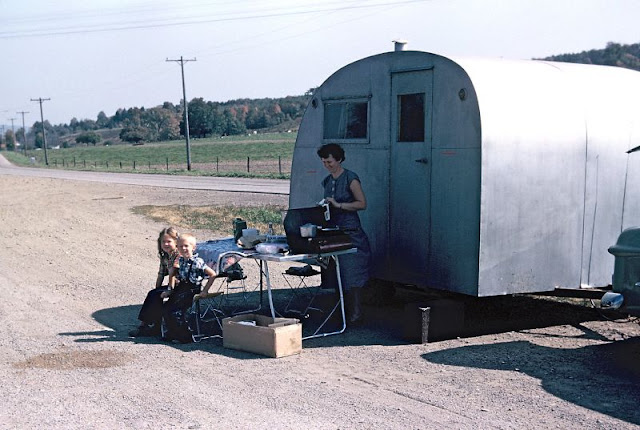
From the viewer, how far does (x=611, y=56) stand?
11562 cm

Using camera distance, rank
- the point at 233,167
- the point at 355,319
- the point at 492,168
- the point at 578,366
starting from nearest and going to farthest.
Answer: the point at 578,366 → the point at 492,168 → the point at 355,319 → the point at 233,167

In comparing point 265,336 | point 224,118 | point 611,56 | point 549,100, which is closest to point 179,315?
point 265,336

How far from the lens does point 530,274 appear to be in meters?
7.80

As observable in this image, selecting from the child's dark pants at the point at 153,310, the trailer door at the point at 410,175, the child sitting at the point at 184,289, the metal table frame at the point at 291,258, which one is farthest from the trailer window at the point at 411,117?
the child's dark pants at the point at 153,310

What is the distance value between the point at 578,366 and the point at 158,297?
397cm

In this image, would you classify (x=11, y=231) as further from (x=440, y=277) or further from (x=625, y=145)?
(x=625, y=145)

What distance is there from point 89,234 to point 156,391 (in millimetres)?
9984

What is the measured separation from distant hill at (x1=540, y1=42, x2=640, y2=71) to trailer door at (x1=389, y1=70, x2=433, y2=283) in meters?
108

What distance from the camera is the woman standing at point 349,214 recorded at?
804cm

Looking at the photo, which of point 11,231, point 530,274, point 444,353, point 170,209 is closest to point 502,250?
point 530,274

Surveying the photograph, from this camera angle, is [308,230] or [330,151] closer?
[308,230]

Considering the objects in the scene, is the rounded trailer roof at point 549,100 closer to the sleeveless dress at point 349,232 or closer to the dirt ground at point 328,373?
the sleeveless dress at point 349,232

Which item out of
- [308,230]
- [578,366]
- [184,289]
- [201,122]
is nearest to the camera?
[578,366]

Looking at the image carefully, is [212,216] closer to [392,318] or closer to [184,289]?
[392,318]
